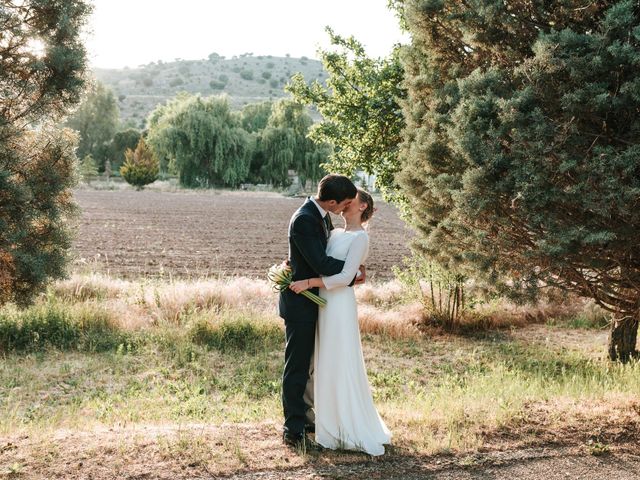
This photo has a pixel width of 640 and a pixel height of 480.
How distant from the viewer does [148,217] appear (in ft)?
120

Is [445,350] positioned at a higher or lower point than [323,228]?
lower

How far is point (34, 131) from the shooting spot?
686 centimetres

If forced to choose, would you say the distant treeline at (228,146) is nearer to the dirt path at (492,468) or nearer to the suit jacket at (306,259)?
the suit jacket at (306,259)

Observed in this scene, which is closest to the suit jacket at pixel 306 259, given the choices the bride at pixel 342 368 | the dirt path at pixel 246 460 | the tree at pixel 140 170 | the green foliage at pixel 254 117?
the bride at pixel 342 368

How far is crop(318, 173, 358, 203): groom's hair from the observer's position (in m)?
4.96

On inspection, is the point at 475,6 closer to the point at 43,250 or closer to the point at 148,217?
the point at 43,250

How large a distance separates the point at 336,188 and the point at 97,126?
84029 millimetres

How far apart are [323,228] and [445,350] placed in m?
7.23

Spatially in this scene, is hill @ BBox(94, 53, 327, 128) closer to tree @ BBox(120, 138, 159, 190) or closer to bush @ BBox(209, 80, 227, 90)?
bush @ BBox(209, 80, 227, 90)

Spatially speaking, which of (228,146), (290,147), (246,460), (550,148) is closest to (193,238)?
(246,460)

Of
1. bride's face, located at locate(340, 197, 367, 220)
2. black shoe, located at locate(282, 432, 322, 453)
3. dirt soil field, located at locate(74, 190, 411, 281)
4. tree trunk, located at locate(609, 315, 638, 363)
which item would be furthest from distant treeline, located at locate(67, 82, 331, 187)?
black shoe, located at locate(282, 432, 322, 453)

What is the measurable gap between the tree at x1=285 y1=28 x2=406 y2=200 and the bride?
6.93 meters

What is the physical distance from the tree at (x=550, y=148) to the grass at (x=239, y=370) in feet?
4.52

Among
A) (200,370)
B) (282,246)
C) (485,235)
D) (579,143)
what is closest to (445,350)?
(200,370)
